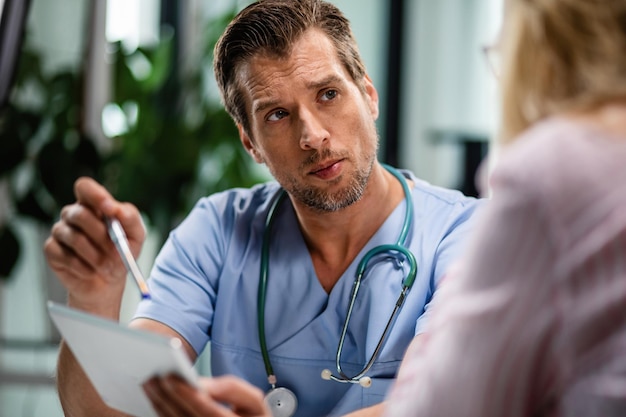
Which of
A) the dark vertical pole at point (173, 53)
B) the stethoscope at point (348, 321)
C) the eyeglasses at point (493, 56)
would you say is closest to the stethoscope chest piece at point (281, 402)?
the stethoscope at point (348, 321)

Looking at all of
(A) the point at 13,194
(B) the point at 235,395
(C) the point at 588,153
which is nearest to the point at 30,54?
(A) the point at 13,194

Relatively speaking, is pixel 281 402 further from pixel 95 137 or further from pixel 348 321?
pixel 95 137

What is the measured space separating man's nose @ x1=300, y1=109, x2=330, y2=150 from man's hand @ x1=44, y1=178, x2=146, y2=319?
283 mm

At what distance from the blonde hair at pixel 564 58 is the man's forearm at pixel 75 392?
A: 0.84m

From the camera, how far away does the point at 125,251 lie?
1.21 meters

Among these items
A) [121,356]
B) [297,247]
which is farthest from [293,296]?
[121,356]

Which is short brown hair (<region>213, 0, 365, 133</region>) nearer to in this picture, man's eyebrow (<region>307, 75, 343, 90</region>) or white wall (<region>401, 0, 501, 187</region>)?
man's eyebrow (<region>307, 75, 343, 90</region>)

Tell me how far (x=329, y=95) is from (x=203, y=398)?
2.22ft

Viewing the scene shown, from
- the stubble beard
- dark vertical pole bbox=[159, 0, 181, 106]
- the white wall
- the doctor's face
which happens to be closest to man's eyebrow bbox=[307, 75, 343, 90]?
the doctor's face

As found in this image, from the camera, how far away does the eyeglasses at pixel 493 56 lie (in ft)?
2.89

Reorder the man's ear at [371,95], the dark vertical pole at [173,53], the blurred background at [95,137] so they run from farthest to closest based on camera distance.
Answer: the dark vertical pole at [173,53] → the blurred background at [95,137] → the man's ear at [371,95]

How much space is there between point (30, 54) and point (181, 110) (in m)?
0.63

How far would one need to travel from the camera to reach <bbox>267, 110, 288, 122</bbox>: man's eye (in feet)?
4.71

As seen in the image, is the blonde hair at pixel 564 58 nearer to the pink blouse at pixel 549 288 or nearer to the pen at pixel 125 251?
the pink blouse at pixel 549 288
